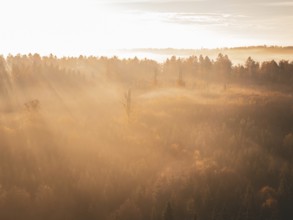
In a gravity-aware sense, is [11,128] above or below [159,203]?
above

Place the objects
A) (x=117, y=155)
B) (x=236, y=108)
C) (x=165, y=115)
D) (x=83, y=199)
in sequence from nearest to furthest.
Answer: (x=83, y=199), (x=117, y=155), (x=165, y=115), (x=236, y=108)

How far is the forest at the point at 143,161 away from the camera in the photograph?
9719 cm

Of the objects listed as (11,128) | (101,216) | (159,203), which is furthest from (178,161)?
(11,128)

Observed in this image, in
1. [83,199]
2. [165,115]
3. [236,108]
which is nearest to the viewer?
[83,199]

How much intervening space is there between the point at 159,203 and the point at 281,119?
93807 mm

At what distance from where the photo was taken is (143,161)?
121m

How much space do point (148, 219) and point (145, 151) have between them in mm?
36939

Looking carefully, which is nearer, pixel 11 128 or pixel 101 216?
pixel 101 216

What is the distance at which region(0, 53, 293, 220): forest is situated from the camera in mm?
97188

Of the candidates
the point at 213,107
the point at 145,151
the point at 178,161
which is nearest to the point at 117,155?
the point at 145,151

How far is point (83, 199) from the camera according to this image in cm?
10069

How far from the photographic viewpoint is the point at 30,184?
102 metres

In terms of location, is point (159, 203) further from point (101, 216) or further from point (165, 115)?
point (165, 115)

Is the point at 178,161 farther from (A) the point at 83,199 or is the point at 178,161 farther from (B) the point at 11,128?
(B) the point at 11,128
